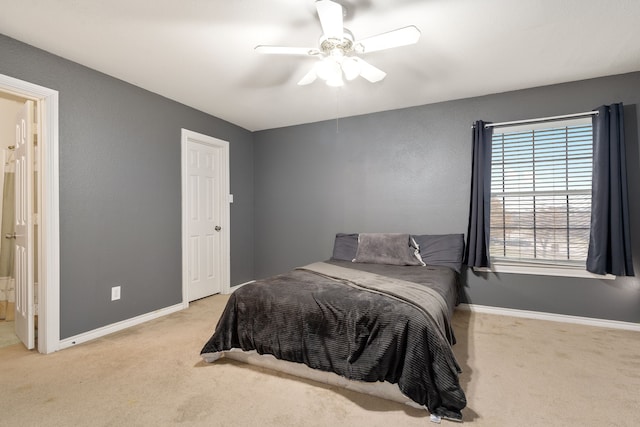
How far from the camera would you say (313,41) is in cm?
232

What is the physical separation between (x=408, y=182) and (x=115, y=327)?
3.34 m

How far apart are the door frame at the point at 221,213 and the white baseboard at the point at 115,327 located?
0.63 feet

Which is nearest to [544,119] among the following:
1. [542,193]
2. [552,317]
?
[542,193]

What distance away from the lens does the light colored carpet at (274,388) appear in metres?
1.64

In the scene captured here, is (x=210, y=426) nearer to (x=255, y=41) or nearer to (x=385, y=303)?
(x=385, y=303)

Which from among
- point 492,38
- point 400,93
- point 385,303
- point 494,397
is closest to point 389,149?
point 400,93

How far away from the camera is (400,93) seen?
10.9 feet

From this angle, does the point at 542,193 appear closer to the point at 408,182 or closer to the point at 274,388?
the point at 408,182

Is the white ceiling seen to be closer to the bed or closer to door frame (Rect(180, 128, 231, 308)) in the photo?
door frame (Rect(180, 128, 231, 308))

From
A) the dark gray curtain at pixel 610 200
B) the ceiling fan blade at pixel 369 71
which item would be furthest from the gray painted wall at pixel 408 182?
the ceiling fan blade at pixel 369 71

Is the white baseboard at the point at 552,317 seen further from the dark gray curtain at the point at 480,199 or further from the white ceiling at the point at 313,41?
the white ceiling at the point at 313,41

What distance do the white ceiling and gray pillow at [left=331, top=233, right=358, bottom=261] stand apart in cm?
163

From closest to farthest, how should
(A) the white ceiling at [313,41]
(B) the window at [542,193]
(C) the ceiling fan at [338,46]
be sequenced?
1. (C) the ceiling fan at [338,46]
2. (A) the white ceiling at [313,41]
3. (B) the window at [542,193]

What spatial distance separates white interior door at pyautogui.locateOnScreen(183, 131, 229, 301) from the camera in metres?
3.74
